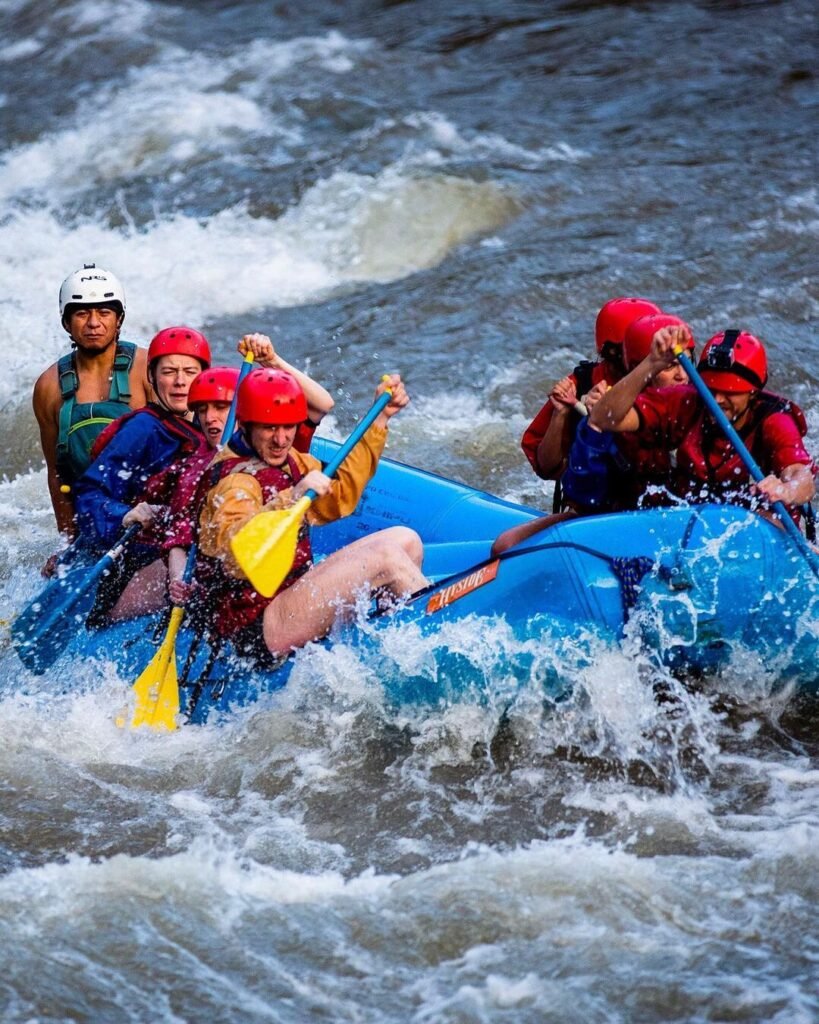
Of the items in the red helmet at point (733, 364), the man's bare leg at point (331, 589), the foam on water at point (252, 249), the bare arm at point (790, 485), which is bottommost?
the foam on water at point (252, 249)

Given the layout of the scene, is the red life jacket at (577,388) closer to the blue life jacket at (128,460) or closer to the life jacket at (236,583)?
the life jacket at (236,583)

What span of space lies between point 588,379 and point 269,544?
1614mm

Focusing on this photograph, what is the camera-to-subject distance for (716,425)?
5.64 metres

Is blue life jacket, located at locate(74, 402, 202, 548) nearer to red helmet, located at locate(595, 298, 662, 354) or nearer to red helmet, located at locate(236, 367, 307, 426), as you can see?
red helmet, located at locate(236, 367, 307, 426)

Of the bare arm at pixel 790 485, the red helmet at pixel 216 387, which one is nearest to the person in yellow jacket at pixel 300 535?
the red helmet at pixel 216 387

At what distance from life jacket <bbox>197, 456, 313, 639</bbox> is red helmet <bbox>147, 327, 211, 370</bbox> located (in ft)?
2.65

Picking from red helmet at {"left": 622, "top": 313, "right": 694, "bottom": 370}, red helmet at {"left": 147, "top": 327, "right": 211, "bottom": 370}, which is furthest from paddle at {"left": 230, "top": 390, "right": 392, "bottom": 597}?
red helmet at {"left": 622, "top": 313, "right": 694, "bottom": 370}

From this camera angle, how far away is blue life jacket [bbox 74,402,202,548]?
602 cm

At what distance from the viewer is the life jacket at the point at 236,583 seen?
538cm

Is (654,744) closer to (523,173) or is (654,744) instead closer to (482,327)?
(482,327)

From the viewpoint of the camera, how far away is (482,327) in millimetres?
10562

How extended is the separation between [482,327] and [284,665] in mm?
5371

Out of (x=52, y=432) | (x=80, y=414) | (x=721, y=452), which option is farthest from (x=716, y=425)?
(x=52, y=432)

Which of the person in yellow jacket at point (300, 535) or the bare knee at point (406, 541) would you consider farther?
the bare knee at point (406, 541)
